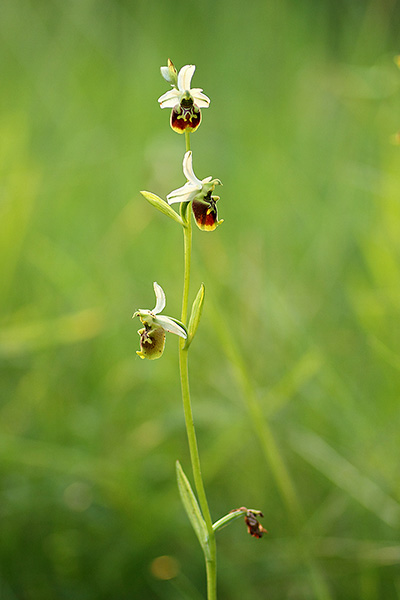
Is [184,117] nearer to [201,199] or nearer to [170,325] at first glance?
[201,199]

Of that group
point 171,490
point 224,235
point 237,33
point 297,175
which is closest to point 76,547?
point 171,490

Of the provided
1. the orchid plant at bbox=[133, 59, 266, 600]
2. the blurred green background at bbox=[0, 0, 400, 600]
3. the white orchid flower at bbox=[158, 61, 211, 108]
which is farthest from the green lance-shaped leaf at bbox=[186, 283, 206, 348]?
the blurred green background at bbox=[0, 0, 400, 600]

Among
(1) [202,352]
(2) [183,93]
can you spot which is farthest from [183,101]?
(1) [202,352]

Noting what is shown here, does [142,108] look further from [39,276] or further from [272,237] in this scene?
[39,276]

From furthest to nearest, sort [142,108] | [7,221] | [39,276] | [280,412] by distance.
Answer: [142,108] < [39,276] < [7,221] < [280,412]

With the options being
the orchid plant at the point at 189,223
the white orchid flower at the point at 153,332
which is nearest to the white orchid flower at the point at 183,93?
the orchid plant at the point at 189,223

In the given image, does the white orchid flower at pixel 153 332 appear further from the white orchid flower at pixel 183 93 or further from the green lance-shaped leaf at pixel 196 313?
the white orchid flower at pixel 183 93

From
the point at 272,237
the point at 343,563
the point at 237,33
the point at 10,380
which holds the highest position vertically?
the point at 237,33

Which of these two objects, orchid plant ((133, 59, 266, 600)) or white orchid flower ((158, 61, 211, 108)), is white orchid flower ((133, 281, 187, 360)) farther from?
white orchid flower ((158, 61, 211, 108))
